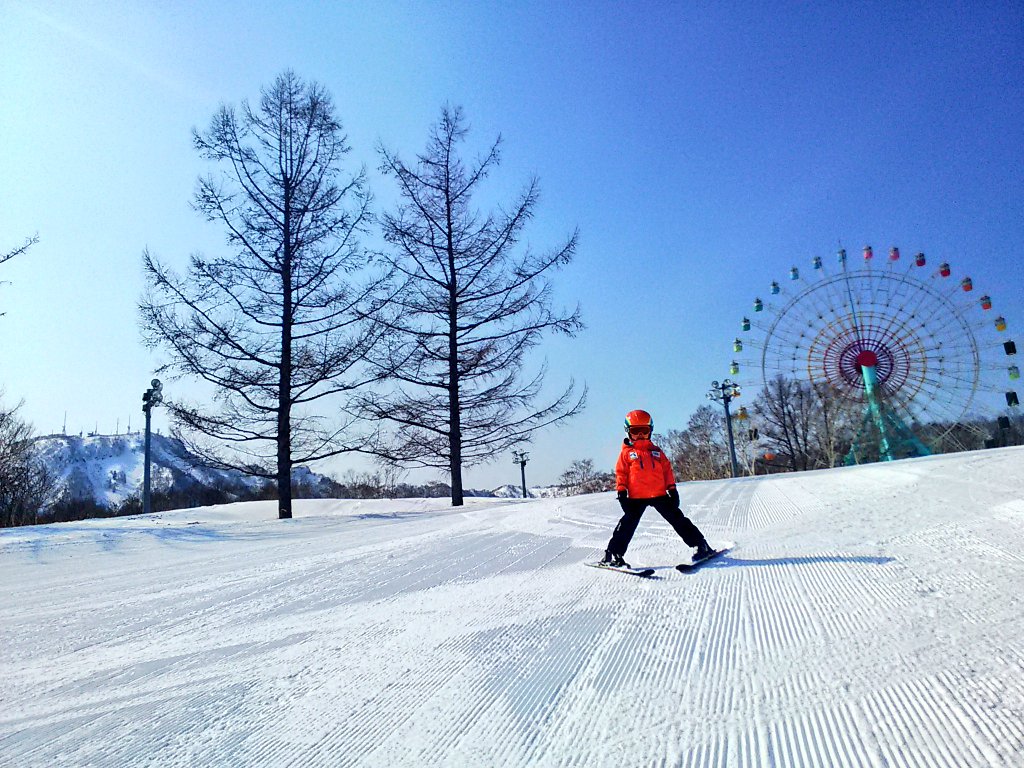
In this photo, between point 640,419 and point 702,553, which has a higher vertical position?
point 640,419

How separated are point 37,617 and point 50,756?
2.59 metres

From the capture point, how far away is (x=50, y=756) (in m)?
1.89

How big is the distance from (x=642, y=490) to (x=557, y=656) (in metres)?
2.02

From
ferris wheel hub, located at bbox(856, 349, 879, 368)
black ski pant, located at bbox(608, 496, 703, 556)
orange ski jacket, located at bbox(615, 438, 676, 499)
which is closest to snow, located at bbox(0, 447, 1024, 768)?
black ski pant, located at bbox(608, 496, 703, 556)

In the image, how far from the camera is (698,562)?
13.1ft

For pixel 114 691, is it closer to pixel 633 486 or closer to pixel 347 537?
pixel 633 486

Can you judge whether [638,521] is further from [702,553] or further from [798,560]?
[798,560]

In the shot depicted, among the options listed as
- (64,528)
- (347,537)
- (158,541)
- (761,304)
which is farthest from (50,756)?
(761,304)

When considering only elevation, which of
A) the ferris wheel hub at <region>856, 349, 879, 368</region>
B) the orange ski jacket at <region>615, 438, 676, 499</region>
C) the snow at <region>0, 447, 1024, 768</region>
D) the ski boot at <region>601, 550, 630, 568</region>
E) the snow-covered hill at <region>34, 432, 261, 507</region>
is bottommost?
the snow at <region>0, 447, 1024, 768</region>

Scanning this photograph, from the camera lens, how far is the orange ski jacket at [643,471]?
427 centimetres

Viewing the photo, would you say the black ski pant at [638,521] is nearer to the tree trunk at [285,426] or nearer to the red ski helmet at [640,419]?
the red ski helmet at [640,419]

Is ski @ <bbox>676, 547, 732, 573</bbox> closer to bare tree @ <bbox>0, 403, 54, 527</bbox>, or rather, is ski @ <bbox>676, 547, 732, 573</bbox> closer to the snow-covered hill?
bare tree @ <bbox>0, 403, 54, 527</bbox>

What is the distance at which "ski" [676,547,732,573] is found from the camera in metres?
3.85

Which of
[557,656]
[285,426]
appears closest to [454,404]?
[285,426]
